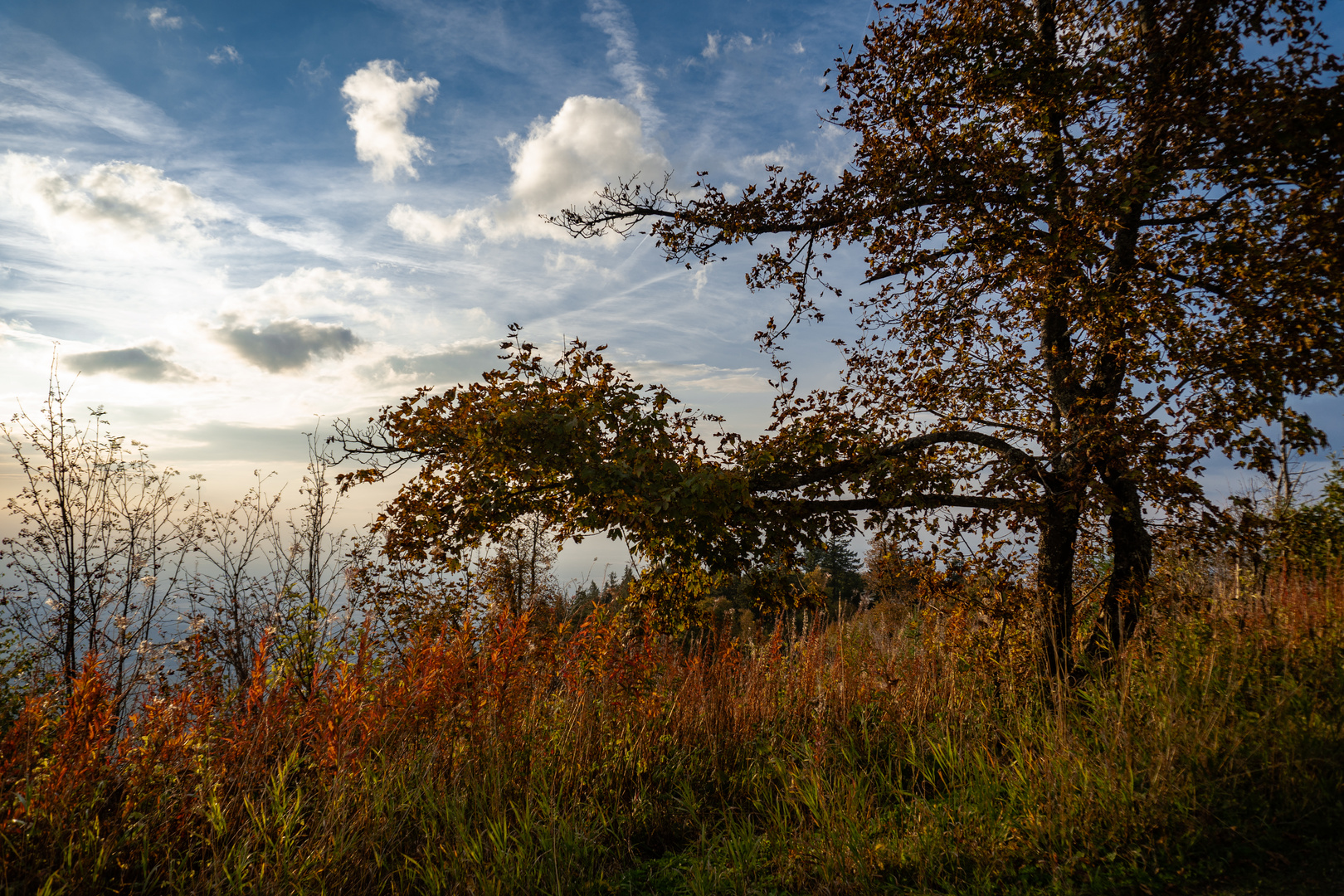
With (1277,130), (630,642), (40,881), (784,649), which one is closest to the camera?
(40,881)

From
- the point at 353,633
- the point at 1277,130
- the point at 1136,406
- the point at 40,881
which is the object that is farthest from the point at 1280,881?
the point at 353,633

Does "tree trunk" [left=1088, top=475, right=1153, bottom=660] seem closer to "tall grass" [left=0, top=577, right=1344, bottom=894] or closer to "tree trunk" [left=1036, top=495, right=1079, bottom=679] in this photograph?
"tree trunk" [left=1036, top=495, right=1079, bottom=679]

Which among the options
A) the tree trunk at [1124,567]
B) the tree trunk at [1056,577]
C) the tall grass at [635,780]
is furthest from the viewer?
the tree trunk at [1124,567]

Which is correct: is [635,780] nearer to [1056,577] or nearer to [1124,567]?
[1056,577]

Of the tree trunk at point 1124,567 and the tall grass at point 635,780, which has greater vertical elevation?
the tree trunk at point 1124,567

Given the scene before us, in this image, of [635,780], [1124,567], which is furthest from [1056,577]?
[635,780]

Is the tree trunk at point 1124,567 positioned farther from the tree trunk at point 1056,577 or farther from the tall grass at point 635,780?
the tall grass at point 635,780

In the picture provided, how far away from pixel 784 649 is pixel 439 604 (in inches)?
159

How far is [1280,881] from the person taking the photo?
128 inches

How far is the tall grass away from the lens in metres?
3.31

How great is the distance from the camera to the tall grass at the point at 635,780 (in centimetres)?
331

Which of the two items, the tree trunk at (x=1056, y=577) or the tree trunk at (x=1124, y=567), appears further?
the tree trunk at (x=1124, y=567)

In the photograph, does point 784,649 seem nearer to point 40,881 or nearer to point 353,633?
point 353,633

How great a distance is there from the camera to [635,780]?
4.54m
